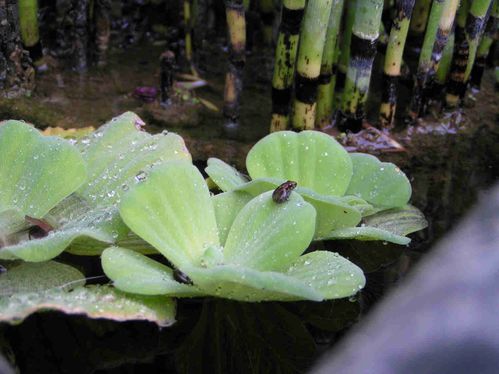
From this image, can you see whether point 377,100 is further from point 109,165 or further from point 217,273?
point 217,273

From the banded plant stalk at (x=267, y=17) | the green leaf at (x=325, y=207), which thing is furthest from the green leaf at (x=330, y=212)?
the banded plant stalk at (x=267, y=17)

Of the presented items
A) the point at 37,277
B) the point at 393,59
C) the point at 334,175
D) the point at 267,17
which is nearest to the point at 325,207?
the point at 334,175

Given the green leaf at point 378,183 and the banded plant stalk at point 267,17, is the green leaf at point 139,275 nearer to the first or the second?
the green leaf at point 378,183

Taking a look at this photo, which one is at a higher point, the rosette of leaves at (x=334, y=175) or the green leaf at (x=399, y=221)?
the rosette of leaves at (x=334, y=175)

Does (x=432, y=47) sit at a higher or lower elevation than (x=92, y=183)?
higher

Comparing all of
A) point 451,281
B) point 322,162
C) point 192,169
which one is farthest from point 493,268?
point 192,169

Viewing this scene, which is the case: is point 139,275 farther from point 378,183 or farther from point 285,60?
point 285,60

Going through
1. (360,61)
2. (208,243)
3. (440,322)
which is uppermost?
(360,61)
